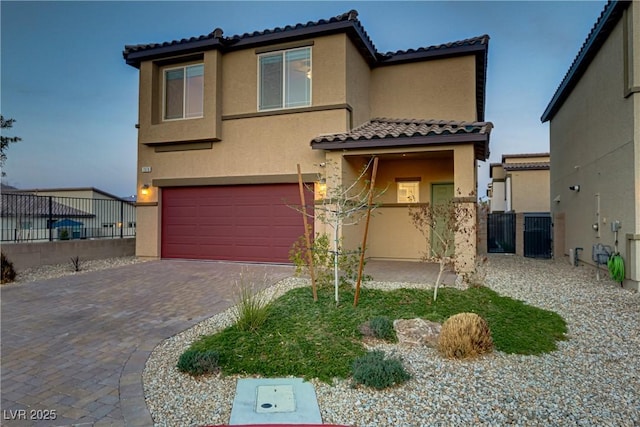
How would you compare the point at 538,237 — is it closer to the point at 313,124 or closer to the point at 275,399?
the point at 313,124

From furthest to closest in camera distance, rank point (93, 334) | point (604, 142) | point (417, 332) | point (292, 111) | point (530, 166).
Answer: point (530, 166), point (292, 111), point (604, 142), point (93, 334), point (417, 332)

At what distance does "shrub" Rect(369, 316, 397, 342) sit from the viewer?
524 centimetres

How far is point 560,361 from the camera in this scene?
15.4ft

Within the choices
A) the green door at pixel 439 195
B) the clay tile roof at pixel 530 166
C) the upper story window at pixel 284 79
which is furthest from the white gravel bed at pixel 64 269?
the clay tile roof at pixel 530 166

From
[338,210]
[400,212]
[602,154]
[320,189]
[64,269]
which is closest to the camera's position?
[338,210]

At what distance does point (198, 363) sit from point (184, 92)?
11.3 meters

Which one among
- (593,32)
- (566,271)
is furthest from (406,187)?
(593,32)

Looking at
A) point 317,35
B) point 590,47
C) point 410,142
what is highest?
point 317,35

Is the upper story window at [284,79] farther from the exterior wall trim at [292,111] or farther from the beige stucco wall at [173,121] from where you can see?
the beige stucco wall at [173,121]

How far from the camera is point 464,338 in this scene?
4707 mm

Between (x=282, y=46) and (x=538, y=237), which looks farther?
(x=538, y=237)

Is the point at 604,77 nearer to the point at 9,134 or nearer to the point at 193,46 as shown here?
the point at 193,46

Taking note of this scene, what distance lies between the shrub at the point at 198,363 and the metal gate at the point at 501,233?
613 inches

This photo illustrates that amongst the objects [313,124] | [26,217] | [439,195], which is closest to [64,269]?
[26,217]
